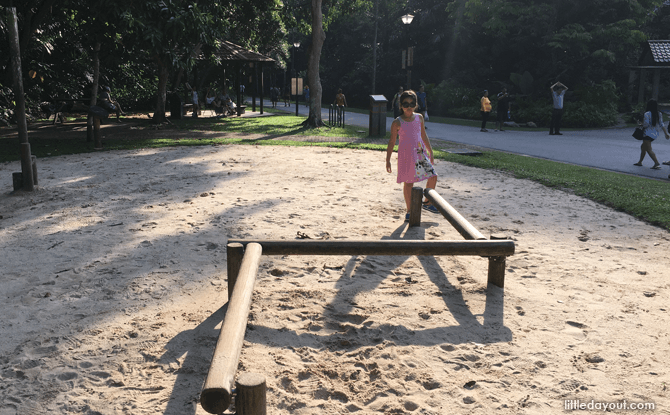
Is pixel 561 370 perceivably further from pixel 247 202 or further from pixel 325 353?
pixel 247 202

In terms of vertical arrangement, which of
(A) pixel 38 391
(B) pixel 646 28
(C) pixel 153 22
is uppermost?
(B) pixel 646 28

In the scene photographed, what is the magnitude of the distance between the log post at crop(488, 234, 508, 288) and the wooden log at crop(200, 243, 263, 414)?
2.10 m

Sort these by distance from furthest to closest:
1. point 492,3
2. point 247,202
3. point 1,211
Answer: point 492,3
point 247,202
point 1,211

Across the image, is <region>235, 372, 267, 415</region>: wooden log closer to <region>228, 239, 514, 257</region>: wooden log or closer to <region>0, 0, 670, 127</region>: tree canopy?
<region>228, 239, 514, 257</region>: wooden log

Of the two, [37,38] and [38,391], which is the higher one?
[37,38]

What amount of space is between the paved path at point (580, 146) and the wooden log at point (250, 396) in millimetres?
11702

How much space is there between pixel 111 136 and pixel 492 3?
22732 mm

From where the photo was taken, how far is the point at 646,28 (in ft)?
110

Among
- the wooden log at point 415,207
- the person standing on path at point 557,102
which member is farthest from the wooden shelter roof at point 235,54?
the wooden log at point 415,207

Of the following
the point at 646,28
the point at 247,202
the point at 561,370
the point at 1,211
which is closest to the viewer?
the point at 561,370

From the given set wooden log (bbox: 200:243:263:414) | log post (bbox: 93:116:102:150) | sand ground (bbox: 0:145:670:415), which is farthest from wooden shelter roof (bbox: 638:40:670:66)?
wooden log (bbox: 200:243:263:414)

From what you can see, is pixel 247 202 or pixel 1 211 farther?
pixel 247 202

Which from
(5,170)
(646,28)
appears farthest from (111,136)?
(646,28)

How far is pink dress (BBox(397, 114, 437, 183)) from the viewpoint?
6.70 m
